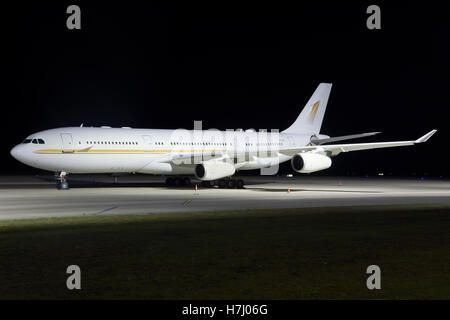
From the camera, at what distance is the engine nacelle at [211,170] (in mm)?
31469

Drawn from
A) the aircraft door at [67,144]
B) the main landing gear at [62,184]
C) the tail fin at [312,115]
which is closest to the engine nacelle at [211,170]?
the aircraft door at [67,144]

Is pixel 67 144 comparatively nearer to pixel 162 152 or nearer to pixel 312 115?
pixel 162 152

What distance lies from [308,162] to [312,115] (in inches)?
466

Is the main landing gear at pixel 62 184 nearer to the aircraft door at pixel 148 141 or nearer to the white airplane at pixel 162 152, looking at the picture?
the white airplane at pixel 162 152

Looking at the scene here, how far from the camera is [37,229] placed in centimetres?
1398

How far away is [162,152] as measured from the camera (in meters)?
33.8

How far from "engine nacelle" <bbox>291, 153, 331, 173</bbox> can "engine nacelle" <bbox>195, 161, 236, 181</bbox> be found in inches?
169

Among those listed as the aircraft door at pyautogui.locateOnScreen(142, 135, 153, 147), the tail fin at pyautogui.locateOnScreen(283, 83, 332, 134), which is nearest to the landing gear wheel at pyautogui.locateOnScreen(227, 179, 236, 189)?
the aircraft door at pyautogui.locateOnScreen(142, 135, 153, 147)

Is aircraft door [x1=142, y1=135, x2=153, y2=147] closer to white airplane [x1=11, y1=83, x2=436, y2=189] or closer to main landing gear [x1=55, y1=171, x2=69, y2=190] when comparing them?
white airplane [x1=11, y1=83, x2=436, y2=189]

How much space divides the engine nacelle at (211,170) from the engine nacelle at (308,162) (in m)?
4.30

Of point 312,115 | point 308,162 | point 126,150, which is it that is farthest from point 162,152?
point 312,115

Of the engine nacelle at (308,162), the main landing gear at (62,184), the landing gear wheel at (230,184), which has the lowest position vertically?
the landing gear wheel at (230,184)

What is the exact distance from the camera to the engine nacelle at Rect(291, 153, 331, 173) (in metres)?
31.9
